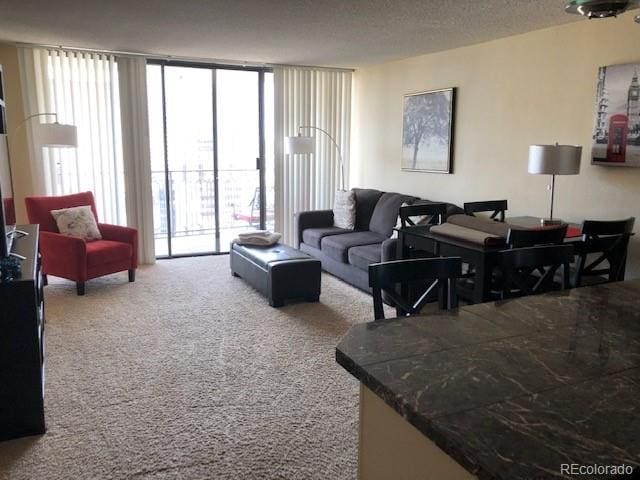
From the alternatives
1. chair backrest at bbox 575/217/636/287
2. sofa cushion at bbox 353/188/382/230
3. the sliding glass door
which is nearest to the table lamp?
chair backrest at bbox 575/217/636/287

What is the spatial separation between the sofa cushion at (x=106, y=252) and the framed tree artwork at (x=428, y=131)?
333 cm

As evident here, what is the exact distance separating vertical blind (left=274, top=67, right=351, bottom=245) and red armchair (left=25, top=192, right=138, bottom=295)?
2266 mm

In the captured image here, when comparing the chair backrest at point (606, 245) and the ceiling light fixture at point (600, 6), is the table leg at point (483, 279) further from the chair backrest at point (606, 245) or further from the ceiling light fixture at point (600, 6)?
the ceiling light fixture at point (600, 6)

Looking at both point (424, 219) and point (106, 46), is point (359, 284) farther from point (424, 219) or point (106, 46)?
point (106, 46)

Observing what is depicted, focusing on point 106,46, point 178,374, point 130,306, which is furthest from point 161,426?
point 106,46

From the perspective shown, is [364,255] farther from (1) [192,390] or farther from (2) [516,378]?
(2) [516,378]

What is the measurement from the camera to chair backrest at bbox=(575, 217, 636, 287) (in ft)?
11.0

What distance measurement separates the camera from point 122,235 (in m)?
5.57

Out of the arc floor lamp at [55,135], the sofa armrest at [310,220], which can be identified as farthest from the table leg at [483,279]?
the arc floor lamp at [55,135]

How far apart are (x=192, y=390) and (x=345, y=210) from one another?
3652 mm

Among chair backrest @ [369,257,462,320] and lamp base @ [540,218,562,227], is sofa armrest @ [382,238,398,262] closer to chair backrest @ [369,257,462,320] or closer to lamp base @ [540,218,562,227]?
lamp base @ [540,218,562,227]

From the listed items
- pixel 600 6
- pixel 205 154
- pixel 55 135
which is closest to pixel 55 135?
pixel 55 135

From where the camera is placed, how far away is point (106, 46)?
5.55 meters

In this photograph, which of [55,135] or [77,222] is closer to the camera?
[55,135]
